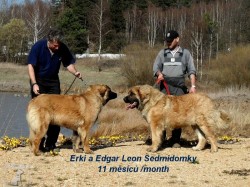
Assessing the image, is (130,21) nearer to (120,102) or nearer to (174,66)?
(120,102)

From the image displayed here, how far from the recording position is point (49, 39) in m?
7.78

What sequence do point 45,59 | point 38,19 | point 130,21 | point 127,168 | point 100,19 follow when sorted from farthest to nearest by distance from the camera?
point 130,21 < point 38,19 < point 100,19 < point 45,59 < point 127,168

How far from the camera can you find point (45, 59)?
26.1 feet

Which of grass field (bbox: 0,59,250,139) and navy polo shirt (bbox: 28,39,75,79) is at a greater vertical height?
navy polo shirt (bbox: 28,39,75,79)

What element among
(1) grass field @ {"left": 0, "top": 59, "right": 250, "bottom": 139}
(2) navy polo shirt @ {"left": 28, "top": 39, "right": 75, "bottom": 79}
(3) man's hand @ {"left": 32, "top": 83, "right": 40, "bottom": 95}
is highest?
(2) navy polo shirt @ {"left": 28, "top": 39, "right": 75, "bottom": 79}

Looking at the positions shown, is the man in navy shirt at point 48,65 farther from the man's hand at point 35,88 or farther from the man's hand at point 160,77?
the man's hand at point 160,77

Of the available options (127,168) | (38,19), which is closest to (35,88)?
(127,168)

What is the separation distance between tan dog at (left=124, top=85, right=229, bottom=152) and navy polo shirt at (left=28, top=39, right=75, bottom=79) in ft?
4.64

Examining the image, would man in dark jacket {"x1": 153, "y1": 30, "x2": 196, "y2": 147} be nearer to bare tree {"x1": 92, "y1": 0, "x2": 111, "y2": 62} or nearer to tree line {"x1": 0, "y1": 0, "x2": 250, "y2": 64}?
tree line {"x1": 0, "y1": 0, "x2": 250, "y2": 64}

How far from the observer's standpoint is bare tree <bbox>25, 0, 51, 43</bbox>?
2146 inches

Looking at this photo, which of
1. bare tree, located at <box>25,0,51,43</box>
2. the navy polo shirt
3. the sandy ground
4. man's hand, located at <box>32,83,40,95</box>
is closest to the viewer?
the sandy ground

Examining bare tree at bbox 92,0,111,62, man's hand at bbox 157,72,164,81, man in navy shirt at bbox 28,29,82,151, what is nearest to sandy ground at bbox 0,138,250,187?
man in navy shirt at bbox 28,29,82,151

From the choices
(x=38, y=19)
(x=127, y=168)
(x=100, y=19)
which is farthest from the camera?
(x=38, y=19)

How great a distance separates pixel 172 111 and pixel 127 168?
5.70 feet
